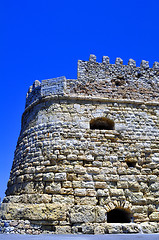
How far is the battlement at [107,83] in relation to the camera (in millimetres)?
8977

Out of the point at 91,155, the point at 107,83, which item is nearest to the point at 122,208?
the point at 91,155

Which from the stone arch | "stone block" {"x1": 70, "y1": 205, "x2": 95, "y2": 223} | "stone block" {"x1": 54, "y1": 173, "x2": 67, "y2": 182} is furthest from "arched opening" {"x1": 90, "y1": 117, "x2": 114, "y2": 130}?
"stone block" {"x1": 70, "y1": 205, "x2": 95, "y2": 223}

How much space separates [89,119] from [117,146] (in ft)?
4.43

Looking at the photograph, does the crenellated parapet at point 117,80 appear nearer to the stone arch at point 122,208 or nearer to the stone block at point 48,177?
the stone block at point 48,177

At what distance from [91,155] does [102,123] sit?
5.10ft

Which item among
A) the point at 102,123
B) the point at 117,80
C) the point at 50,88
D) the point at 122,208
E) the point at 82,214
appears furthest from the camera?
the point at 117,80

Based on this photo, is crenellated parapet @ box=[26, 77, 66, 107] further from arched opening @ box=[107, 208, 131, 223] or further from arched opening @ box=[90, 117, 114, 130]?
arched opening @ box=[107, 208, 131, 223]

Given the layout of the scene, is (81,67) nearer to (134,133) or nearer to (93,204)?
(134,133)

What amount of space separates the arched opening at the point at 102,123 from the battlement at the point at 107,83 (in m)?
0.94

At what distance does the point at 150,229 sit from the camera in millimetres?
6938

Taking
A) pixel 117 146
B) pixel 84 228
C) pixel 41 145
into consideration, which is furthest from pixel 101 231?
pixel 41 145

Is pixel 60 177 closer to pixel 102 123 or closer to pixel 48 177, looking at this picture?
pixel 48 177

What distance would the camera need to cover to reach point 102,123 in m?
8.87

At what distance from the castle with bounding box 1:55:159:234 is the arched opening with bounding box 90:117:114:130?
0.12 ft
